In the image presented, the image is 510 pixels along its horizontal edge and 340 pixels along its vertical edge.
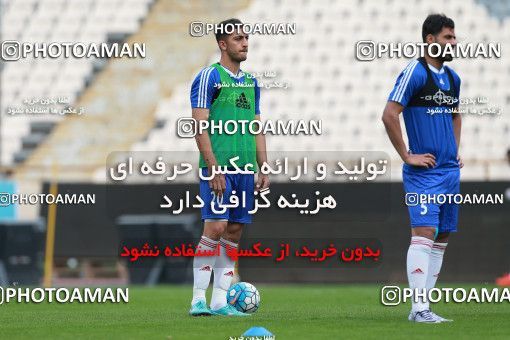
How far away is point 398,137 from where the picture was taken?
7.09 metres

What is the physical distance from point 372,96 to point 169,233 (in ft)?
21.3

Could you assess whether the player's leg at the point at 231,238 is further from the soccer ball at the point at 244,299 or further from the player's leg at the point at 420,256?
the player's leg at the point at 420,256

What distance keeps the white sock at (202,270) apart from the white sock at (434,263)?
1.49 m

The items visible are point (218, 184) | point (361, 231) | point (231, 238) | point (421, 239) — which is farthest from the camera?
point (361, 231)

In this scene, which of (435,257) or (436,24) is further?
(435,257)

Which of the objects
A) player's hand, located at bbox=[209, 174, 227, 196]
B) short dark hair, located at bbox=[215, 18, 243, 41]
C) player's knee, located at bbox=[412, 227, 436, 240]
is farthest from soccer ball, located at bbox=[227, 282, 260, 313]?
short dark hair, located at bbox=[215, 18, 243, 41]

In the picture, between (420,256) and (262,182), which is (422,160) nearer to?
(420,256)

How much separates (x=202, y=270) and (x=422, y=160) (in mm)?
1777

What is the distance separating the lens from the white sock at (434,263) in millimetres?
7441

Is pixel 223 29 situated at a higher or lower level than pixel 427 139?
higher

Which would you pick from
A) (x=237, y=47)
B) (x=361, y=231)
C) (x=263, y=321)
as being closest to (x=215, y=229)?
(x=263, y=321)

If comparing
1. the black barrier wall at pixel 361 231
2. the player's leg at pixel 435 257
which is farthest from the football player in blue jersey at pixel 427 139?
the black barrier wall at pixel 361 231

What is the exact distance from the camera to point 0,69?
2366 cm

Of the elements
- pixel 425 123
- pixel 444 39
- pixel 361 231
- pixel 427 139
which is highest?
pixel 444 39
